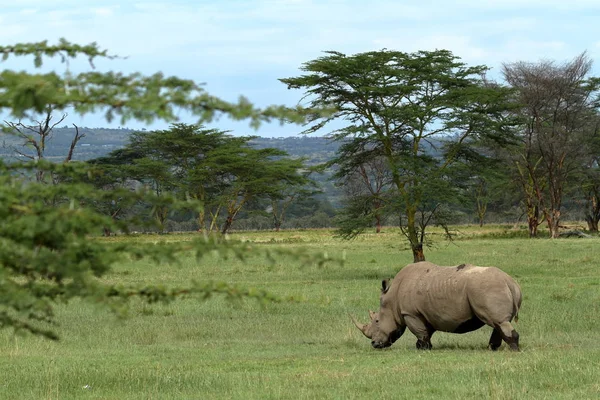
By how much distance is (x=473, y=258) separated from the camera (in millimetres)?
33625

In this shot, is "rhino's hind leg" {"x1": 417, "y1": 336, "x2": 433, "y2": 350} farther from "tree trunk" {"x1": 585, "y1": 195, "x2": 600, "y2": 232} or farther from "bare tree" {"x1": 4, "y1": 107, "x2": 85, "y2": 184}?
"tree trunk" {"x1": 585, "y1": 195, "x2": 600, "y2": 232}

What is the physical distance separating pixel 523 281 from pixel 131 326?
12090mm

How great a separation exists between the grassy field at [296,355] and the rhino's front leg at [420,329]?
0.90ft

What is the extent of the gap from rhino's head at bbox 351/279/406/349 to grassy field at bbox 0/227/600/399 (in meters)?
0.27

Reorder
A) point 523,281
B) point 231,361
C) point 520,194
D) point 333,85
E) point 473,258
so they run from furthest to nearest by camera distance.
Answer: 1. point 520,194
2. point 473,258
3. point 333,85
4. point 523,281
5. point 231,361

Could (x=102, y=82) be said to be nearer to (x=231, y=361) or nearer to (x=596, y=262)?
(x=231, y=361)

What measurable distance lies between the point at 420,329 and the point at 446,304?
2.24 ft

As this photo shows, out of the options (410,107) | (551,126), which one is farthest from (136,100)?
(551,126)

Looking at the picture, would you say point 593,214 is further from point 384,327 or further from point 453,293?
point 453,293

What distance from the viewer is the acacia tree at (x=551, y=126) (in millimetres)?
50656

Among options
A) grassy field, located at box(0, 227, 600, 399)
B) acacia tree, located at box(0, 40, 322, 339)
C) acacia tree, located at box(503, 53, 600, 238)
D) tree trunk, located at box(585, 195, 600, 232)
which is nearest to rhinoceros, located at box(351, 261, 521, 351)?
grassy field, located at box(0, 227, 600, 399)

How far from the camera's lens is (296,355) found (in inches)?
480

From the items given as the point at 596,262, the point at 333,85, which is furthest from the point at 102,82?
the point at 596,262

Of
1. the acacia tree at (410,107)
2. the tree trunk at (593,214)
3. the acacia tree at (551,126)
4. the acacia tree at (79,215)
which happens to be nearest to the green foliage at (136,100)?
the acacia tree at (79,215)
